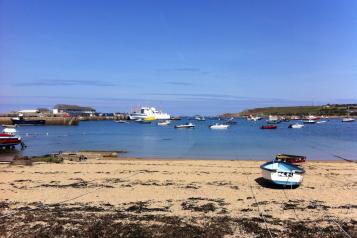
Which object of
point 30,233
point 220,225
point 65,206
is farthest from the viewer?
point 65,206

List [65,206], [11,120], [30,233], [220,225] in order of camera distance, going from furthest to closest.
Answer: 1. [11,120]
2. [65,206]
3. [220,225]
4. [30,233]

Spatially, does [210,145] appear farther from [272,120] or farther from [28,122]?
[272,120]

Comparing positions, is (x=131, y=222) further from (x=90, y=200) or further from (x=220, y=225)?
(x=90, y=200)

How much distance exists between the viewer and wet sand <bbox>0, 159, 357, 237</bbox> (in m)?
10.8

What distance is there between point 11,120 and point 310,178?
5023 inches

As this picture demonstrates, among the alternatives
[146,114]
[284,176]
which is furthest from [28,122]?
[284,176]

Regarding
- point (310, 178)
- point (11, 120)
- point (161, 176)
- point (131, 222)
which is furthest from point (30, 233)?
point (11, 120)

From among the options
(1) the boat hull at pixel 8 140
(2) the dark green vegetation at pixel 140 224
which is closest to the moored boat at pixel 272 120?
(1) the boat hull at pixel 8 140

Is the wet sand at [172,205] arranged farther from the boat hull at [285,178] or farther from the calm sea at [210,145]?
the calm sea at [210,145]

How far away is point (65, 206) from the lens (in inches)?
535

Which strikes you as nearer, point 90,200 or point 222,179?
point 90,200

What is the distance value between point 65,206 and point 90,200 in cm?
126

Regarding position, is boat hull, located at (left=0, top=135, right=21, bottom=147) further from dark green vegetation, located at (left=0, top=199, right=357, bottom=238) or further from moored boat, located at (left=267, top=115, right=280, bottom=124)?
moored boat, located at (left=267, top=115, right=280, bottom=124)

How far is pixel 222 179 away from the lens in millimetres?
19969
